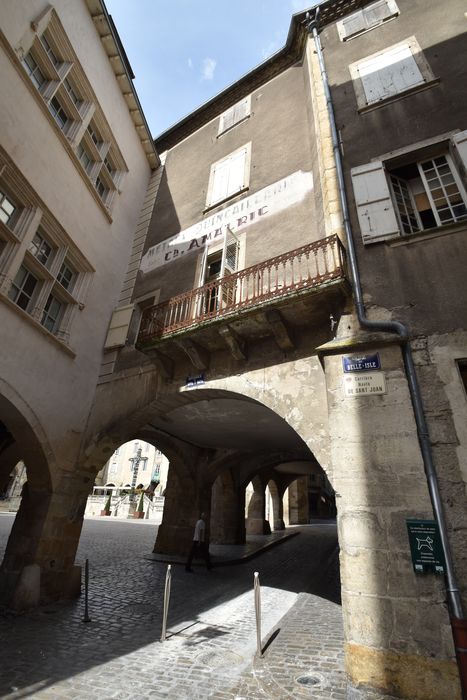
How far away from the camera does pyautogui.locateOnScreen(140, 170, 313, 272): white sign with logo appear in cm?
787

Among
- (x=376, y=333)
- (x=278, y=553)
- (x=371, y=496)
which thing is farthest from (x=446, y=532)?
(x=278, y=553)

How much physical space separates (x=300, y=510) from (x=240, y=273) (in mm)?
24506

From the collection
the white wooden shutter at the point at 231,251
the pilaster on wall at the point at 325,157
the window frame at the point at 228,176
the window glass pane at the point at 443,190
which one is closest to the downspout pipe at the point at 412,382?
the pilaster on wall at the point at 325,157

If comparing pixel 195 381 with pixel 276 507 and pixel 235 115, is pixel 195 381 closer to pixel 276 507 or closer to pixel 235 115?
pixel 235 115

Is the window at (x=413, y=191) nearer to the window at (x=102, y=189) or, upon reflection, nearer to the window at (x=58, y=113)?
the window at (x=58, y=113)

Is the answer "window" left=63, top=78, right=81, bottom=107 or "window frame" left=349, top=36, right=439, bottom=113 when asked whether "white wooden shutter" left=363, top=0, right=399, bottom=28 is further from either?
"window" left=63, top=78, right=81, bottom=107

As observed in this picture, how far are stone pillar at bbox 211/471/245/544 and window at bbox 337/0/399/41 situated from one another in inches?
589

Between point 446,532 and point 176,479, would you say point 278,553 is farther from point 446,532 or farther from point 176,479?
point 446,532

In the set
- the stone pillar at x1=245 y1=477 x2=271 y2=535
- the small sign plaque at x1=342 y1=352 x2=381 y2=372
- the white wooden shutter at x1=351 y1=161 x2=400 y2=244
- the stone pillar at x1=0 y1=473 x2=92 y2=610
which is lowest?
the stone pillar at x1=0 y1=473 x2=92 y2=610

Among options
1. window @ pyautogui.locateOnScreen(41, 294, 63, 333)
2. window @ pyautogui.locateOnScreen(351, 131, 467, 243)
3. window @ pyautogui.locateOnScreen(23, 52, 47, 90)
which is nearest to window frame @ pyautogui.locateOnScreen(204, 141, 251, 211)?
window @ pyautogui.locateOnScreen(351, 131, 467, 243)

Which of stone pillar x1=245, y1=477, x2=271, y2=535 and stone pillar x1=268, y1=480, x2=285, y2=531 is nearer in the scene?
stone pillar x1=245, y1=477, x2=271, y2=535

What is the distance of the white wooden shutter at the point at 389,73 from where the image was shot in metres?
7.11

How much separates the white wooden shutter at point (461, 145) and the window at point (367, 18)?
541 centimetres

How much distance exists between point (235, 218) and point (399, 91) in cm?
419
